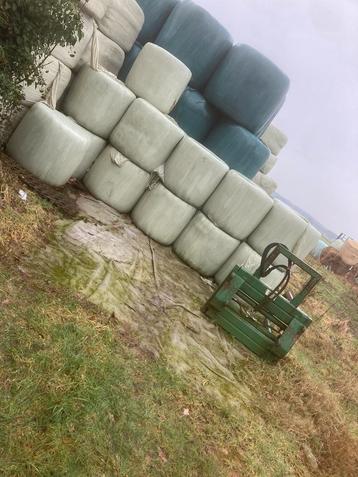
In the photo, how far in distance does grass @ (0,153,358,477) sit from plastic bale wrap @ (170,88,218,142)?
146 inches

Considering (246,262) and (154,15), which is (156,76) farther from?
(246,262)

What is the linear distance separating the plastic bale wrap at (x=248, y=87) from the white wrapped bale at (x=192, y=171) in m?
1.71

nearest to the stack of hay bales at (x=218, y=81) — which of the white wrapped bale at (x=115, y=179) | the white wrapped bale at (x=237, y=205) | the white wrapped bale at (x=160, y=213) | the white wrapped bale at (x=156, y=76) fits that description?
the white wrapped bale at (x=156, y=76)

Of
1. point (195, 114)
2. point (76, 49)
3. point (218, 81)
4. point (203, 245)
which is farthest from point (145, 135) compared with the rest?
point (218, 81)

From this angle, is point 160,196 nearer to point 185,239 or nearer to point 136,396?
point 185,239

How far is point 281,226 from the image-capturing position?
20.2 ft

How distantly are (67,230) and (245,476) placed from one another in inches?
119

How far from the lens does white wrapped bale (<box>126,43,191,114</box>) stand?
585 cm

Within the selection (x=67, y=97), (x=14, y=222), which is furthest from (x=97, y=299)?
(x=67, y=97)

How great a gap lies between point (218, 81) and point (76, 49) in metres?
2.84

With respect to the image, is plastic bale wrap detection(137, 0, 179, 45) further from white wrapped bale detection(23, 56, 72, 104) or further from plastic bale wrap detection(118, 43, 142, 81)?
white wrapped bale detection(23, 56, 72, 104)

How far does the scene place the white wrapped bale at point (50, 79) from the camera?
4.99m

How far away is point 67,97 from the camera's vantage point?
5711 mm

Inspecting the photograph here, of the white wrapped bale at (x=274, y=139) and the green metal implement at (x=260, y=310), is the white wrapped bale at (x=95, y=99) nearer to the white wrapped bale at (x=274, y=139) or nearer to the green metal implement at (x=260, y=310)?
the green metal implement at (x=260, y=310)
